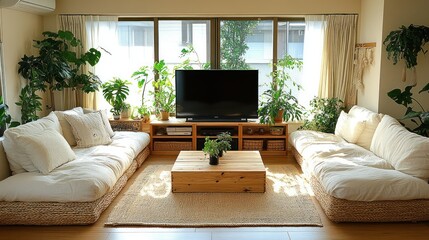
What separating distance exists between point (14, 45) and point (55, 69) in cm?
57

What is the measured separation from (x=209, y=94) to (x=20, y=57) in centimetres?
258

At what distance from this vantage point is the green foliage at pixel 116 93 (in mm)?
5906

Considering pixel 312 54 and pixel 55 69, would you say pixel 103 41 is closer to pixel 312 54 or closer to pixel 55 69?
pixel 55 69

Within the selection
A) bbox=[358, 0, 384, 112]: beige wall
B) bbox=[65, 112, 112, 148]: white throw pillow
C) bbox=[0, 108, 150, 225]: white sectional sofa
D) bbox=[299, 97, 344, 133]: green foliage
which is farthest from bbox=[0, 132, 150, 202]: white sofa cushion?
bbox=[358, 0, 384, 112]: beige wall

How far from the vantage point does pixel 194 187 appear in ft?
13.9

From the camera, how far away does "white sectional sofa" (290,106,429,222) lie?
3395 mm

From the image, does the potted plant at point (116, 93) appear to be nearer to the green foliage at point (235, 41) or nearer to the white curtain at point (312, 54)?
the green foliage at point (235, 41)

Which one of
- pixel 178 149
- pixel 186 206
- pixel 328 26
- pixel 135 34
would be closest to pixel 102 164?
pixel 186 206

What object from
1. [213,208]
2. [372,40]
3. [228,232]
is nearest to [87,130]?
[213,208]

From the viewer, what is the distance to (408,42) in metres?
4.57

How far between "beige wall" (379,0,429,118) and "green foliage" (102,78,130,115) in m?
3.47

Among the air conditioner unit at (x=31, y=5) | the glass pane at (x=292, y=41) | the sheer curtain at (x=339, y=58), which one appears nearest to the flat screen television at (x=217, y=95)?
the glass pane at (x=292, y=41)

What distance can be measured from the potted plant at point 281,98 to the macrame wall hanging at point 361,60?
2.61ft

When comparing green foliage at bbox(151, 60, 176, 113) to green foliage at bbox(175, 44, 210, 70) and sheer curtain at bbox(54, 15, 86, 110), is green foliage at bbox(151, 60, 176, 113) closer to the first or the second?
green foliage at bbox(175, 44, 210, 70)
